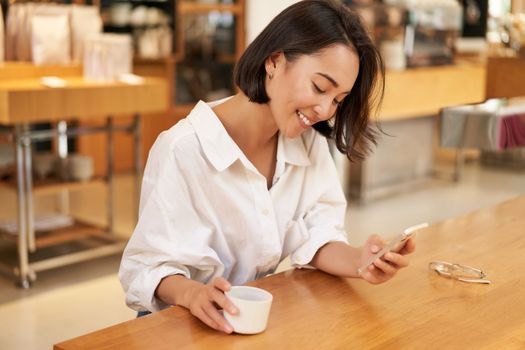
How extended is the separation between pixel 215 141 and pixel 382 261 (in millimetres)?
411

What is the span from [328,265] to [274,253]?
0.12m

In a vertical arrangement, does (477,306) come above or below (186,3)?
below

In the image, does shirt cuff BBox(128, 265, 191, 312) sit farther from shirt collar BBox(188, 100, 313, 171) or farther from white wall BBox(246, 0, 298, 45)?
white wall BBox(246, 0, 298, 45)

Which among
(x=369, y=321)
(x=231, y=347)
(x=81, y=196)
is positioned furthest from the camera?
(x=81, y=196)

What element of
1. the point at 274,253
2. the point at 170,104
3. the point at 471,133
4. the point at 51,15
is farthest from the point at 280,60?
the point at 170,104

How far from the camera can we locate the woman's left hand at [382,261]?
1.44 m

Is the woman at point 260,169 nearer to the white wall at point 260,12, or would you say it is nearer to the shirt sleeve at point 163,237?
the shirt sleeve at point 163,237

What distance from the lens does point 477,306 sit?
1.43 meters

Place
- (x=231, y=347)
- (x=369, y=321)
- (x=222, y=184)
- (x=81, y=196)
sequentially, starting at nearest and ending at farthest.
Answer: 1. (x=231, y=347)
2. (x=369, y=321)
3. (x=222, y=184)
4. (x=81, y=196)

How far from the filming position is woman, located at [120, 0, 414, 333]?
150cm

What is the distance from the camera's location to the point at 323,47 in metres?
1.49

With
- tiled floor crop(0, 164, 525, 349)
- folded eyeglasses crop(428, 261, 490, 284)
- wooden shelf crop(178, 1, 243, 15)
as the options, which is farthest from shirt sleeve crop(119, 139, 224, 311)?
wooden shelf crop(178, 1, 243, 15)

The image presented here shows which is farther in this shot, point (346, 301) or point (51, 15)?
point (51, 15)

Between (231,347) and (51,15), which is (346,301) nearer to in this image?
(231,347)
